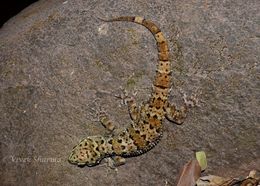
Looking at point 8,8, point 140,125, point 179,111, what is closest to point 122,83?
point 140,125

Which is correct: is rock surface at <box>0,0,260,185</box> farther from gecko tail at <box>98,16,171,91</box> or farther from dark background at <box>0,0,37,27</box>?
dark background at <box>0,0,37,27</box>

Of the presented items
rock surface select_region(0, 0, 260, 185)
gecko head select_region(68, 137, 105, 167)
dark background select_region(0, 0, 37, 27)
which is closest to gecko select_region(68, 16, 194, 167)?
gecko head select_region(68, 137, 105, 167)

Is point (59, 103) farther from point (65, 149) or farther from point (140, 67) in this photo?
point (140, 67)

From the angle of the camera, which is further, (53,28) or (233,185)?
(53,28)

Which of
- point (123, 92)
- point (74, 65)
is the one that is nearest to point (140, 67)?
point (123, 92)

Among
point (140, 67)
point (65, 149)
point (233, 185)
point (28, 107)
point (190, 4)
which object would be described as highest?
point (190, 4)

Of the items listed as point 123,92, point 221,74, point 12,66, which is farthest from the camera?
point 12,66

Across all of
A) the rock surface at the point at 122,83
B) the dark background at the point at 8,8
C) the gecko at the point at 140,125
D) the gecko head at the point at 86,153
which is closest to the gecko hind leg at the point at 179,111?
the gecko at the point at 140,125
